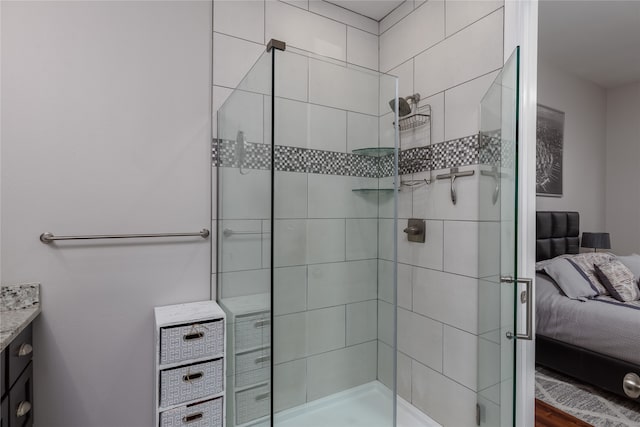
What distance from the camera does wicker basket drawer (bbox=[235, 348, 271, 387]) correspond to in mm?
1130

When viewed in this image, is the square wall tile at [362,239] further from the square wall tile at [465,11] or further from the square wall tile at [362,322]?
the square wall tile at [465,11]

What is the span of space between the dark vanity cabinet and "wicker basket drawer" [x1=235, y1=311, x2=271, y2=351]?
800 millimetres

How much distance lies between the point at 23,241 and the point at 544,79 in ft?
9.01

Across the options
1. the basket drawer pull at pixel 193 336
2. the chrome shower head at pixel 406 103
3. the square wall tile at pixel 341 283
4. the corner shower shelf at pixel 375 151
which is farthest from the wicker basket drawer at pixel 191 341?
the chrome shower head at pixel 406 103

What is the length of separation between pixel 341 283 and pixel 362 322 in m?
0.19

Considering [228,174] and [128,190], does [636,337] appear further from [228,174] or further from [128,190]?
[128,190]

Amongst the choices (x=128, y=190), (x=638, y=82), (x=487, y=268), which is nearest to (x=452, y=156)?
(x=487, y=268)

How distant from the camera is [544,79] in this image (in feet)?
5.90

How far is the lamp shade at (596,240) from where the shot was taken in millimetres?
1495

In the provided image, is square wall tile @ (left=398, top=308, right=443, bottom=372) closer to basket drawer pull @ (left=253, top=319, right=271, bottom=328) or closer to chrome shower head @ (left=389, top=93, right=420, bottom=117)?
basket drawer pull @ (left=253, top=319, right=271, bottom=328)

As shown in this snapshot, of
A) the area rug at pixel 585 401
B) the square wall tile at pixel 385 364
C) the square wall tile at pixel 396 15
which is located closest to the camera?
the square wall tile at pixel 385 364

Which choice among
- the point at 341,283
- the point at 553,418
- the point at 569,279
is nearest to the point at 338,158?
the point at 341,283

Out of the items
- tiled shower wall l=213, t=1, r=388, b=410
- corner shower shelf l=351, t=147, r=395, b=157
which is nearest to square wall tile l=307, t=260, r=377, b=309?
tiled shower wall l=213, t=1, r=388, b=410

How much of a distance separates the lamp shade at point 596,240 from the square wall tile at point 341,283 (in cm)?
113
